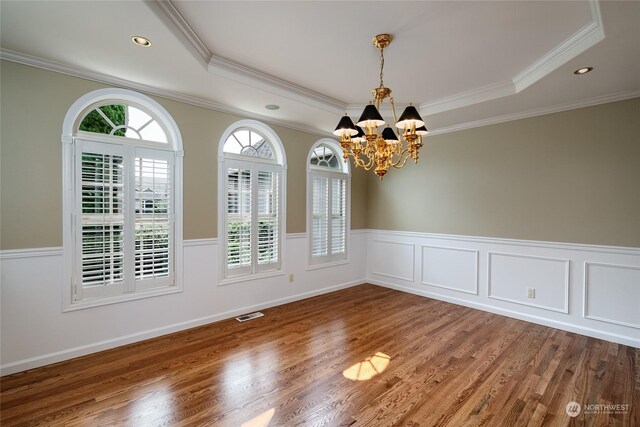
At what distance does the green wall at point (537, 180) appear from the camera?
3297 millimetres

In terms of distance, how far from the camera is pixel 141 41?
236cm

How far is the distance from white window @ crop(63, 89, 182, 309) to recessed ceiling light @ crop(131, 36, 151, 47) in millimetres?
922

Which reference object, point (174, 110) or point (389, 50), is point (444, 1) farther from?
point (174, 110)

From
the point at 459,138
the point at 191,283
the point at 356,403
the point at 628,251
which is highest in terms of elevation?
the point at 459,138

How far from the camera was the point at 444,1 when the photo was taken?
2086mm

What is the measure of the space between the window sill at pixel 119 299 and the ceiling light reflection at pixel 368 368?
84.1 inches

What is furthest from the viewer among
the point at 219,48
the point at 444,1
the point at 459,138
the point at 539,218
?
the point at 459,138

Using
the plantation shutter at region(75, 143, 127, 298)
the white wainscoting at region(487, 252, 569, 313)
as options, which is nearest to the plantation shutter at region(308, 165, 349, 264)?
the white wainscoting at region(487, 252, 569, 313)

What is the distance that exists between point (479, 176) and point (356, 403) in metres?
3.54

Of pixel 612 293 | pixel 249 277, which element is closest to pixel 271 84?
pixel 249 277

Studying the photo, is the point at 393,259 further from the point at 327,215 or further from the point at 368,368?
the point at 368,368

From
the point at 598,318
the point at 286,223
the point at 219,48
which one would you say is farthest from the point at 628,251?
the point at 219,48

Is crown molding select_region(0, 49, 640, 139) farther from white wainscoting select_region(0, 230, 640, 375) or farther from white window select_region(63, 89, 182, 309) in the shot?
white wainscoting select_region(0, 230, 640, 375)

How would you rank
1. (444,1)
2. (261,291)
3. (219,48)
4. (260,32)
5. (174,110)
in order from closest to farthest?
1. (444,1)
2. (260,32)
3. (219,48)
4. (174,110)
5. (261,291)
